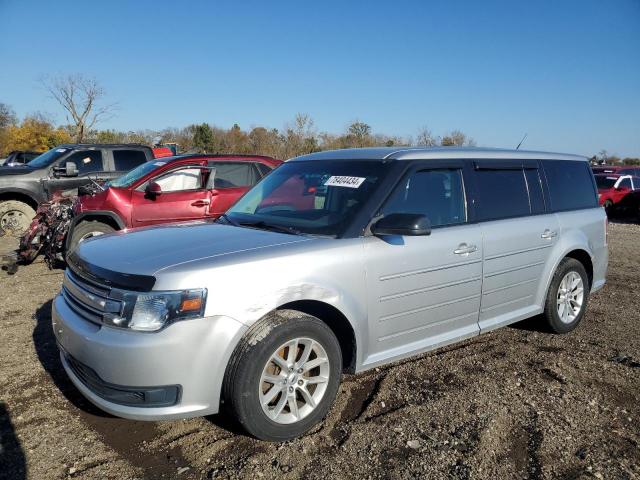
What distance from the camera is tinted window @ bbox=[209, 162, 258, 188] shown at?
8422mm

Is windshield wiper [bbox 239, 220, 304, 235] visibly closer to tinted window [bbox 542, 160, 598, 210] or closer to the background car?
tinted window [bbox 542, 160, 598, 210]

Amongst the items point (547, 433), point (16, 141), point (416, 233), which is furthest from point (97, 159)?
point (16, 141)

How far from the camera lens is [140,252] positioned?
3.16 meters

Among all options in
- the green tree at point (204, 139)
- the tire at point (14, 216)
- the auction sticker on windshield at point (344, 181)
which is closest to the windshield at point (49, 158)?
the tire at point (14, 216)

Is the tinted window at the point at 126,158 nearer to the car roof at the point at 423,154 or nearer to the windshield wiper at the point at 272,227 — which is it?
the car roof at the point at 423,154

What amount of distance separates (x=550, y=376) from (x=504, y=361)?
0.41 m

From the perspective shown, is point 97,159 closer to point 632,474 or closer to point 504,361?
point 504,361

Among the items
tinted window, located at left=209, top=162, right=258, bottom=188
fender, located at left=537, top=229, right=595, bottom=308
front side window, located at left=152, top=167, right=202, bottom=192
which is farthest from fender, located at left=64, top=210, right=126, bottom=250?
fender, located at left=537, top=229, right=595, bottom=308

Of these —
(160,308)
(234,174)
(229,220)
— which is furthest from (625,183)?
(160,308)

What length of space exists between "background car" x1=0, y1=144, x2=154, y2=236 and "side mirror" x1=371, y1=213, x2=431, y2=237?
819 centimetres

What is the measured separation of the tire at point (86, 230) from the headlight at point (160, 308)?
519 cm

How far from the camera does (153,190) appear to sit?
7.55 m

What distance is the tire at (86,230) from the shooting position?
24.5ft

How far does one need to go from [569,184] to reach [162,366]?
4.38m
